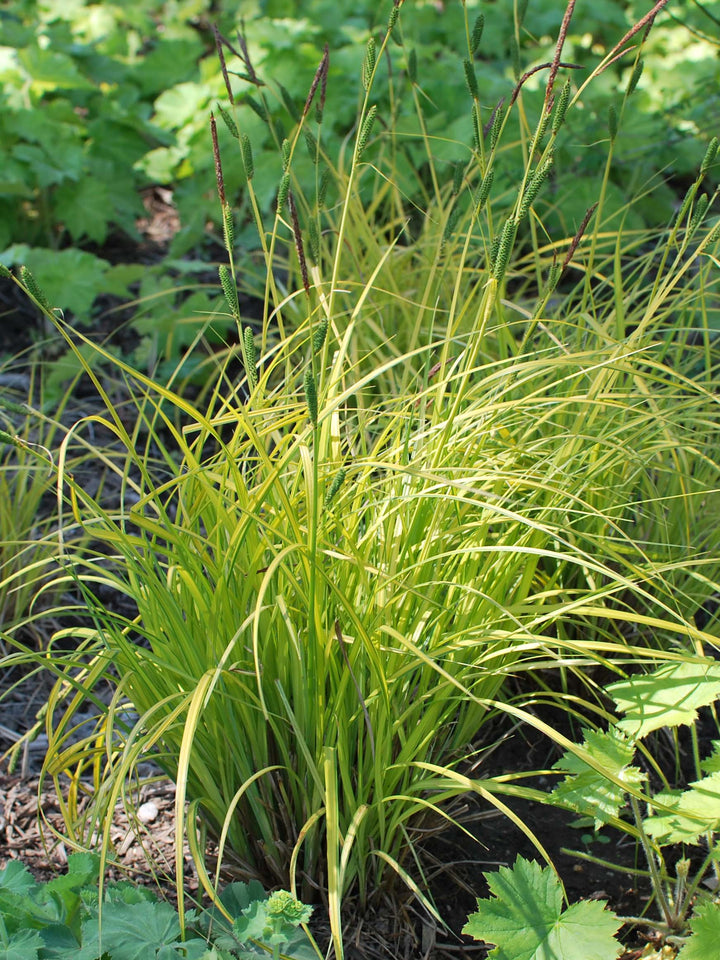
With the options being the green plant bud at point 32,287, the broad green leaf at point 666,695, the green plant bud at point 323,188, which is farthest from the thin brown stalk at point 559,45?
the broad green leaf at point 666,695

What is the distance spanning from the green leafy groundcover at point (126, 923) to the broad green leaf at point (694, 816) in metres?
0.53

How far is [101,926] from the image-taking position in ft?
3.51

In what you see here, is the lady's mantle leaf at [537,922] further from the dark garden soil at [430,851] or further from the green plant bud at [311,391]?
the green plant bud at [311,391]

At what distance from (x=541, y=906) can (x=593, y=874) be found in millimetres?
383

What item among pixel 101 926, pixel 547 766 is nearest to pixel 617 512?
pixel 547 766

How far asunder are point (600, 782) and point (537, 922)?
0.22 metres

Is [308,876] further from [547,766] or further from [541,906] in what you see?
[547,766]

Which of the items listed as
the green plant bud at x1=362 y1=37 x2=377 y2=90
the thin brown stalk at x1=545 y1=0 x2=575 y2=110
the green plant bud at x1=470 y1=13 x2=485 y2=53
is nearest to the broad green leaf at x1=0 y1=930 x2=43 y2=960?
the green plant bud at x1=362 y1=37 x2=377 y2=90

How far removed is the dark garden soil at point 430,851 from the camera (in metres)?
1.36

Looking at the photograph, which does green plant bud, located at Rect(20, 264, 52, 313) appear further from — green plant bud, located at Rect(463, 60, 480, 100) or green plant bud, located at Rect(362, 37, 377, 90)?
green plant bud, located at Rect(463, 60, 480, 100)

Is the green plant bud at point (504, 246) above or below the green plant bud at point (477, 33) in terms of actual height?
below

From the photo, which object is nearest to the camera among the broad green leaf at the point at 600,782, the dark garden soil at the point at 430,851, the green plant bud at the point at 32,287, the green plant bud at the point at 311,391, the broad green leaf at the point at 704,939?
the green plant bud at the point at 311,391

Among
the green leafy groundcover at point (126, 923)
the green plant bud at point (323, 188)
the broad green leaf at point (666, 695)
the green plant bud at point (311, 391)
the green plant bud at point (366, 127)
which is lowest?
the green leafy groundcover at point (126, 923)

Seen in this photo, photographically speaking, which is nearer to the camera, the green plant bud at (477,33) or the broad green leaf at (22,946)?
the broad green leaf at (22,946)
